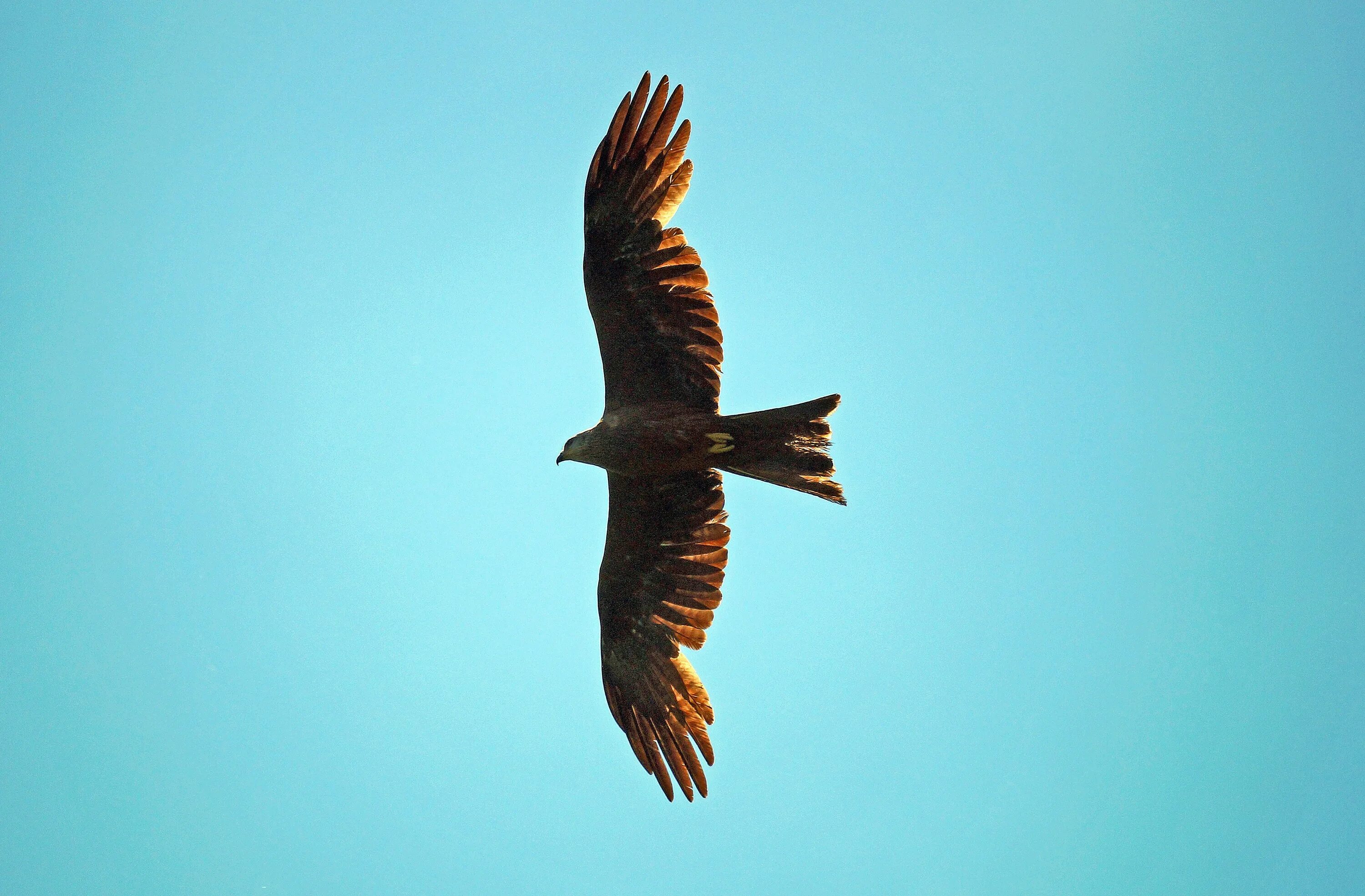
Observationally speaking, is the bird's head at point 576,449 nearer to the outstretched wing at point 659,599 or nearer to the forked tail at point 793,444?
the outstretched wing at point 659,599

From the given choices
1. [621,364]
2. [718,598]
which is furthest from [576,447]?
[718,598]

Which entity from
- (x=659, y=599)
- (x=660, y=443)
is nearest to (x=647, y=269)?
(x=660, y=443)

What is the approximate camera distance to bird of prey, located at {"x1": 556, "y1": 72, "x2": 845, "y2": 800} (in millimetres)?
6969

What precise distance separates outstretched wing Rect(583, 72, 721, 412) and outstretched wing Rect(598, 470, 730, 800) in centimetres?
94

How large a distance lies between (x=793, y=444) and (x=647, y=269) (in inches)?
69.9

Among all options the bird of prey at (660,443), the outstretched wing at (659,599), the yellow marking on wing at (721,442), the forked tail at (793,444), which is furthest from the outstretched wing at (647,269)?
the outstretched wing at (659,599)

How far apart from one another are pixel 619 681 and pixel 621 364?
113 inches

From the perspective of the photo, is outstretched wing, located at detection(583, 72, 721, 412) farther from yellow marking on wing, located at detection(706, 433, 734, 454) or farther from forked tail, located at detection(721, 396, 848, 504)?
forked tail, located at detection(721, 396, 848, 504)

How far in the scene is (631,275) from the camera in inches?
283

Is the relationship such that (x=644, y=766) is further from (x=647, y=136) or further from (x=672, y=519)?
(x=647, y=136)

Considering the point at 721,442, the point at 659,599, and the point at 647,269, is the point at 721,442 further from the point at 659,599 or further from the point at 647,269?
the point at 659,599

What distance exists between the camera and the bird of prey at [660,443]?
6969 mm

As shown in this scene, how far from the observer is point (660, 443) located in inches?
289

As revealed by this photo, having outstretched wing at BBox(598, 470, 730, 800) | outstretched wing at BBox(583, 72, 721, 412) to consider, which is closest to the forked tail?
outstretched wing at BBox(583, 72, 721, 412)
